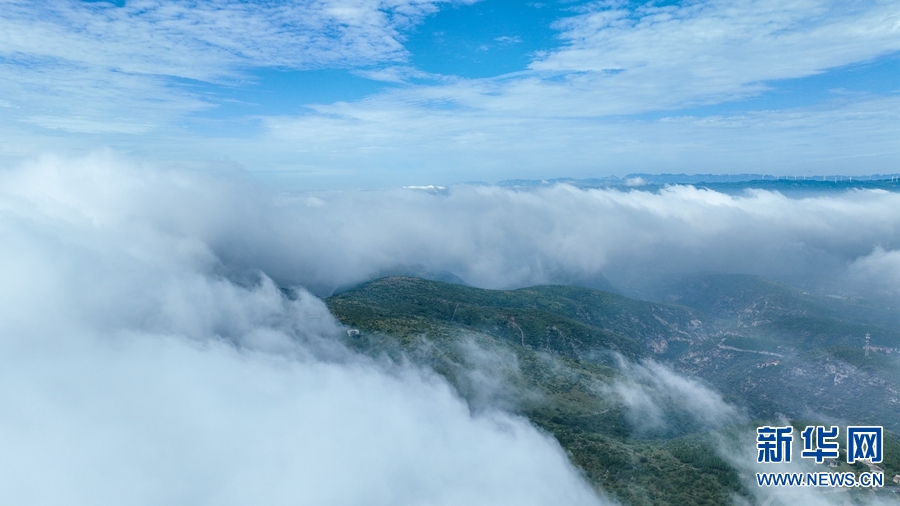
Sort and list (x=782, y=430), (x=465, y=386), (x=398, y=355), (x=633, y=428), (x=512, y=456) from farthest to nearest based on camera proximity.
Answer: (x=398, y=355)
(x=465, y=386)
(x=633, y=428)
(x=512, y=456)
(x=782, y=430)

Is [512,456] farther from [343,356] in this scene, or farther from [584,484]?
[343,356]

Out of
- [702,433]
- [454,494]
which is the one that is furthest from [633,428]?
[454,494]

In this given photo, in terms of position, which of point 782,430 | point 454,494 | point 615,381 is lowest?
point 615,381

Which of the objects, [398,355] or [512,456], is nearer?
[512,456]

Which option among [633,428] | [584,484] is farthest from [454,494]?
[633,428]

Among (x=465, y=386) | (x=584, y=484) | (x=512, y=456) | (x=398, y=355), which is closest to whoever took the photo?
(x=584, y=484)

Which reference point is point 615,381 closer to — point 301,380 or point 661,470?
point 661,470

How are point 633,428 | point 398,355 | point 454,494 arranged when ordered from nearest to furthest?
point 454,494
point 633,428
point 398,355

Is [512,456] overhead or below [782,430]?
below

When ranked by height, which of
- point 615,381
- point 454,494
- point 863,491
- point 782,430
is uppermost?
point 782,430
